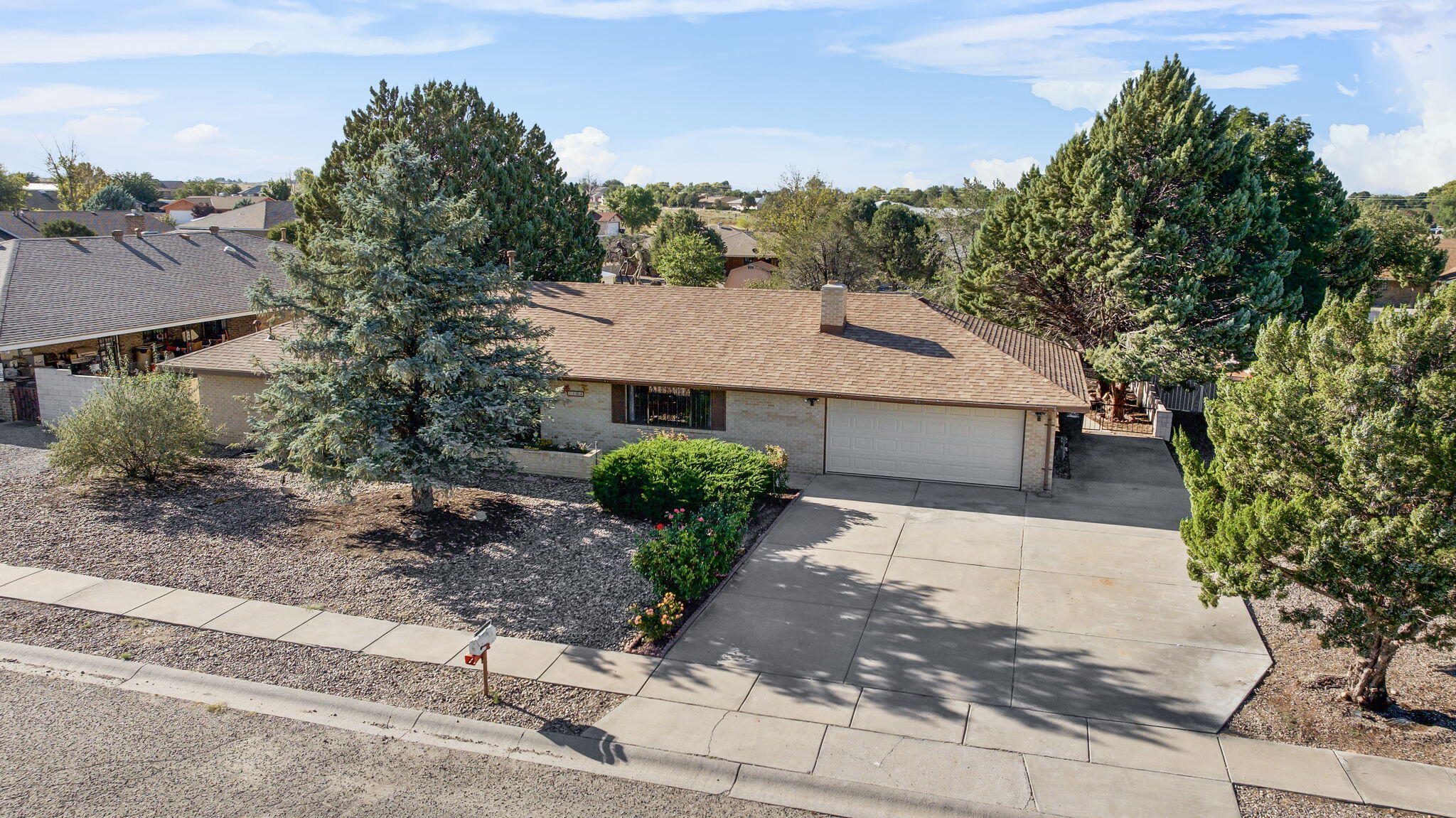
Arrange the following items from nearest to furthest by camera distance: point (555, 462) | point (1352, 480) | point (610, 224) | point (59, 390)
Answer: point (1352, 480) → point (555, 462) → point (59, 390) → point (610, 224)

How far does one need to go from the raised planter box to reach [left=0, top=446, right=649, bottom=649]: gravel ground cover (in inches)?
13.0

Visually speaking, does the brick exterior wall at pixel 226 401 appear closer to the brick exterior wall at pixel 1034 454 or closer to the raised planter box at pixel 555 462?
the raised planter box at pixel 555 462

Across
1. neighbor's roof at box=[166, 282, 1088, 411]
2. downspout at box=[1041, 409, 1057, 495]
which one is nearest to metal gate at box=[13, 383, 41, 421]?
neighbor's roof at box=[166, 282, 1088, 411]

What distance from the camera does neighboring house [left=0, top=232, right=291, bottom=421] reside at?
23.8 m

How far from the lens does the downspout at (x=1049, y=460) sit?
59.4 ft

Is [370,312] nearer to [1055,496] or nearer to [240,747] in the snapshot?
[240,747]

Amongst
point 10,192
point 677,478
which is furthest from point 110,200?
point 677,478

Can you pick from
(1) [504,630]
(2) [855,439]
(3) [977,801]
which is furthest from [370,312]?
(3) [977,801]

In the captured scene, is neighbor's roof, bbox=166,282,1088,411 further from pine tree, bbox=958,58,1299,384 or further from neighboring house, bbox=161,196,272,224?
neighboring house, bbox=161,196,272,224

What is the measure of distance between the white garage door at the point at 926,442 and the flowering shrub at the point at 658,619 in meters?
8.50

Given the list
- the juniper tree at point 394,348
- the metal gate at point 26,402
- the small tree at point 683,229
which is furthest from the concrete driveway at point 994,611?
the small tree at point 683,229

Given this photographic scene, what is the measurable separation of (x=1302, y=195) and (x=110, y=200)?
102858 mm

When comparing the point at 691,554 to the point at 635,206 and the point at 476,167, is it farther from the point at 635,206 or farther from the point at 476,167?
the point at 635,206

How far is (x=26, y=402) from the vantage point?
23.6 meters
